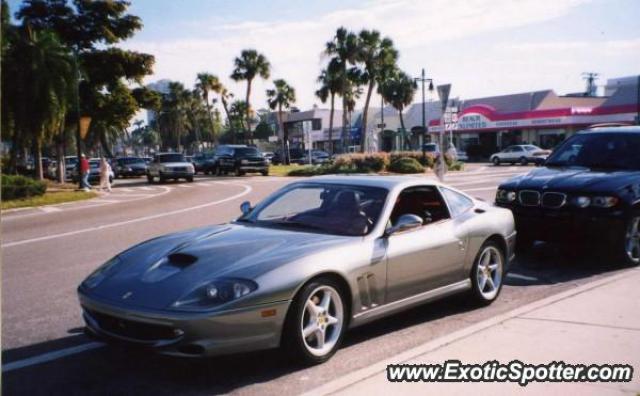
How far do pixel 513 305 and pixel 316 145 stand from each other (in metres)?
79.6

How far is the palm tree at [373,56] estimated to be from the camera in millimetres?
50625

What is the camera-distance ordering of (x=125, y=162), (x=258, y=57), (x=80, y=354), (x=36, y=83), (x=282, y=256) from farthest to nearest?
(x=258, y=57), (x=125, y=162), (x=36, y=83), (x=80, y=354), (x=282, y=256)

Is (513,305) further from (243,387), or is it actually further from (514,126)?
(514,126)

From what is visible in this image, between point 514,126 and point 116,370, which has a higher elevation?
point 514,126

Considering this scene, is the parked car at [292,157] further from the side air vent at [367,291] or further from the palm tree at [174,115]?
the side air vent at [367,291]

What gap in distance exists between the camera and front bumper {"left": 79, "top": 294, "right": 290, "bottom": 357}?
3781 millimetres

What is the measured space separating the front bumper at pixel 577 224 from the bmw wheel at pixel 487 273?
1931 mm

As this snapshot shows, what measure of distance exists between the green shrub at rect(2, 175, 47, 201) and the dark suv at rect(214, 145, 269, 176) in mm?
15767

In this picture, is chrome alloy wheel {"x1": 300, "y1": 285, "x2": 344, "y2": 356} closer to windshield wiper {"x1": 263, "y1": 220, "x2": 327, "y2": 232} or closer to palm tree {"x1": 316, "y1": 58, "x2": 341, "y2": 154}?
windshield wiper {"x1": 263, "y1": 220, "x2": 327, "y2": 232}

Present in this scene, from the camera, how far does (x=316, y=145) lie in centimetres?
8525

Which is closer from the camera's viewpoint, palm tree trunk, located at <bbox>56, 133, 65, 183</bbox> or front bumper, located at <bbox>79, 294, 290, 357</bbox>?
front bumper, located at <bbox>79, 294, 290, 357</bbox>

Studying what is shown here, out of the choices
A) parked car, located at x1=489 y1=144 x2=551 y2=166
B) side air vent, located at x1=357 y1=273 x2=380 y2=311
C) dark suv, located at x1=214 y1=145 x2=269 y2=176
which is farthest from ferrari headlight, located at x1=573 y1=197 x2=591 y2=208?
parked car, located at x1=489 y1=144 x2=551 y2=166

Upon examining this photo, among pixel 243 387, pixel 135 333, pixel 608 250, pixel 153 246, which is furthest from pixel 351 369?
pixel 608 250

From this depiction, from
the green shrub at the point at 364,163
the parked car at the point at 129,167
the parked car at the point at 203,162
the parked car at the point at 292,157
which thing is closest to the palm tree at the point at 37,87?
the parked car at the point at 129,167
